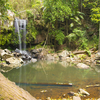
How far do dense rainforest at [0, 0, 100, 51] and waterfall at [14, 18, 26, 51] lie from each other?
55 cm

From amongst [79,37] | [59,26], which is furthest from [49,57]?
[59,26]

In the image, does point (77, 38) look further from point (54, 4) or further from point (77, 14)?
point (54, 4)

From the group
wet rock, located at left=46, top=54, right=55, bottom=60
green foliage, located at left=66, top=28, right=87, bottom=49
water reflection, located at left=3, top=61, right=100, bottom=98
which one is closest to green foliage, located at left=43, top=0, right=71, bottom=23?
green foliage, located at left=66, top=28, right=87, bottom=49

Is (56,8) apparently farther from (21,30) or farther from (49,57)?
(49,57)

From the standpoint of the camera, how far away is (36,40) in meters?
15.7

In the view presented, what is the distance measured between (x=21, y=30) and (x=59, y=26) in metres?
6.34

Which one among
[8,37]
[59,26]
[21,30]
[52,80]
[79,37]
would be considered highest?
[59,26]

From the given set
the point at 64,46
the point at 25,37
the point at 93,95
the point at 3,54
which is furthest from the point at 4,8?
the point at 64,46

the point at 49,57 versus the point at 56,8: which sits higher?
the point at 56,8

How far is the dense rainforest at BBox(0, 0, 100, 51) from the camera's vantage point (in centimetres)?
1287

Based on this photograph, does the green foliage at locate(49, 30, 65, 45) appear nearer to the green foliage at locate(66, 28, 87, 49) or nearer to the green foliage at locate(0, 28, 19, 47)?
the green foliage at locate(66, 28, 87, 49)

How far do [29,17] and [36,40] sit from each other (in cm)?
391

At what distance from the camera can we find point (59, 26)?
1617 centimetres

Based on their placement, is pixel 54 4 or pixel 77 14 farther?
pixel 77 14
